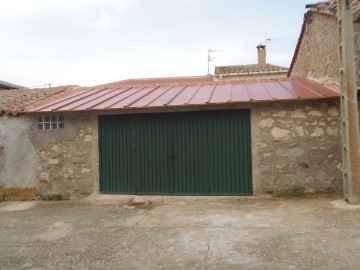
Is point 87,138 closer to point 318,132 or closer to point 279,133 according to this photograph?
point 279,133

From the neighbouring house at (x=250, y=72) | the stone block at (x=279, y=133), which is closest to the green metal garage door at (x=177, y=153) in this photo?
the stone block at (x=279, y=133)

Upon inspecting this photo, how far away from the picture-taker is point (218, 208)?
5.90 m

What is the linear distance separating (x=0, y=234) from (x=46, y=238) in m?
0.92

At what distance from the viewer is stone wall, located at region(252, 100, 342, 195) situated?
635cm

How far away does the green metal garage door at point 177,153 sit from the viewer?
6840 millimetres

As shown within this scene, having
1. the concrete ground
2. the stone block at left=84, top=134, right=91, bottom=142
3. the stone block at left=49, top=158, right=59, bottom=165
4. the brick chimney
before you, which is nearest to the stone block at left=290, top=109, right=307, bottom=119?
the concrete ground

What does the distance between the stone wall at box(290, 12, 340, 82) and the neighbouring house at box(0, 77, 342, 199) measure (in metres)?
0.45

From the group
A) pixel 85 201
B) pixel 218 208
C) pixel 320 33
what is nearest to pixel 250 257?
pixel 218 208

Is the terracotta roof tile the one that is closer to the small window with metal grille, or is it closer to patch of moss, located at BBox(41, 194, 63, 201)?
the small window with metal grille

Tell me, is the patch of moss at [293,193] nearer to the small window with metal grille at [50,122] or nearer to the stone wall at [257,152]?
the stone wall at [257,152]

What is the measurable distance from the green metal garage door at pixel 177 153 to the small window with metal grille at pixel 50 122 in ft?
3.14

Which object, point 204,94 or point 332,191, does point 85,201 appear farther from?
point 332,191

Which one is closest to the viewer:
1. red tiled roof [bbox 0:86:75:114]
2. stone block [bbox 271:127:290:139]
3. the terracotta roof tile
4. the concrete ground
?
the concrete ground

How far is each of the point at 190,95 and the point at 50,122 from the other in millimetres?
3423
